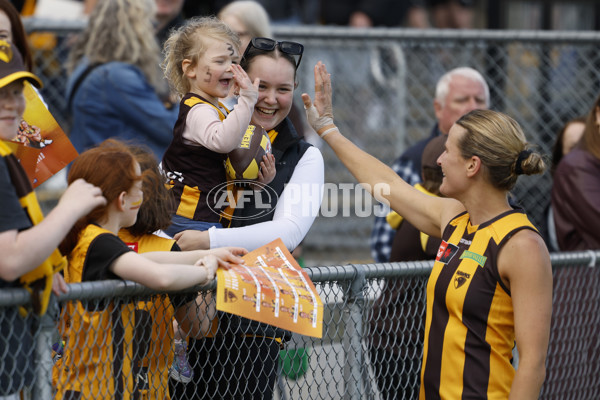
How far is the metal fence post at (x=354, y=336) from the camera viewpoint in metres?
3.15

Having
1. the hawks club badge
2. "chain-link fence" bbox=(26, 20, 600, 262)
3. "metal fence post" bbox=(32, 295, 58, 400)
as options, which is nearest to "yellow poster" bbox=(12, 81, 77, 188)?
"metal fence post" bbox=(32, 295, 58, 400)

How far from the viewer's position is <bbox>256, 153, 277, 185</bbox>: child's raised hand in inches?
122

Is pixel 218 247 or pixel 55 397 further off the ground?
pixel 218 247

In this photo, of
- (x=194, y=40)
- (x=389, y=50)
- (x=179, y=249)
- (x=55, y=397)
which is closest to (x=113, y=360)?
(x=55, y=397)

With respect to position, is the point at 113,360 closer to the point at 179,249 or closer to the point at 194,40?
the point at 179,249

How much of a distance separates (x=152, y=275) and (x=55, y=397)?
523mm

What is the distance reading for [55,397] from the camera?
8.50 feet

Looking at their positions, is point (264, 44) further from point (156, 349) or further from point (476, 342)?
point (476, 342)

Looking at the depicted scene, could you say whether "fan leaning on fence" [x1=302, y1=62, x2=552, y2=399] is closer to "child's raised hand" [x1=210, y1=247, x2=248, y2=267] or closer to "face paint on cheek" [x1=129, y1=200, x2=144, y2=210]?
"child's raised hand" [x1=210, y1=247, x2=248, y2=267]

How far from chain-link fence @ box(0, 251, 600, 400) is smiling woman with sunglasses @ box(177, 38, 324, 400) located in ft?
0.03

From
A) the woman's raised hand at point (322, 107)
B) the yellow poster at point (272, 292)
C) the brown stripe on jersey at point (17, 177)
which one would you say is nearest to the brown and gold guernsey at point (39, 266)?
the brown stripe on jersey at point (17, 177)

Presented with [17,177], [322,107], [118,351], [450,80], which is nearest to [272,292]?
[118,351]

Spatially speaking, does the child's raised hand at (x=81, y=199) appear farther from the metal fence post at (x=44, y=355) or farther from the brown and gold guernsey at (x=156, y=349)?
the brown and gold guernsey at (x=156, y=349)

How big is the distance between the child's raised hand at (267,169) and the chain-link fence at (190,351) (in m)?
0.41
